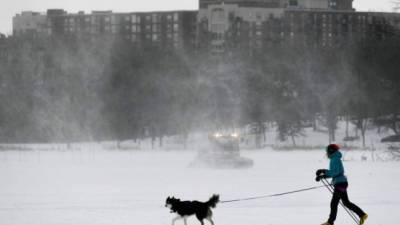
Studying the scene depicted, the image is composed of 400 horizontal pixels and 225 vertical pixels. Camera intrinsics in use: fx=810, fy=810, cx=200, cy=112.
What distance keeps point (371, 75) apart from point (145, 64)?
30.4 m

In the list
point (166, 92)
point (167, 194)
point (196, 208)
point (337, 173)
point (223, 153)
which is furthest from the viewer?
point (166, 92)

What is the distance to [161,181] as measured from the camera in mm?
31859

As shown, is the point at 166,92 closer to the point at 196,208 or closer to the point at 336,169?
the point at 196,208

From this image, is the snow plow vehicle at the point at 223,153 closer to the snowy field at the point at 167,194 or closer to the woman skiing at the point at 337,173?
the snowy field at the point at 167,194

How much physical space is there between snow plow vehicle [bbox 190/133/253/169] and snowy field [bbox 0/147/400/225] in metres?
0.60

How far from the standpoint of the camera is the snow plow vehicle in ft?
127

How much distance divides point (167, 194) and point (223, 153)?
1317 cm

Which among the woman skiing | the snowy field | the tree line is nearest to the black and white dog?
the snowy field

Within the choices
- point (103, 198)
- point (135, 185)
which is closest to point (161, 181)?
point (135, 185)

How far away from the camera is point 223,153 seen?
39031 millimetres

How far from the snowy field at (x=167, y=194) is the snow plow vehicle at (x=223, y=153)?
0.60m

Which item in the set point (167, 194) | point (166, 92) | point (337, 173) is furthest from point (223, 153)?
point (166, 92)

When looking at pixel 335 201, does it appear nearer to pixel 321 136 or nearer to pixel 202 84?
pixel 321 136

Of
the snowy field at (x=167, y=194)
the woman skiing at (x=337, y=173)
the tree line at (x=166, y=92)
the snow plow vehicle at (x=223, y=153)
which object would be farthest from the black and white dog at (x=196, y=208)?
the tree line at (x=166, y=92)
